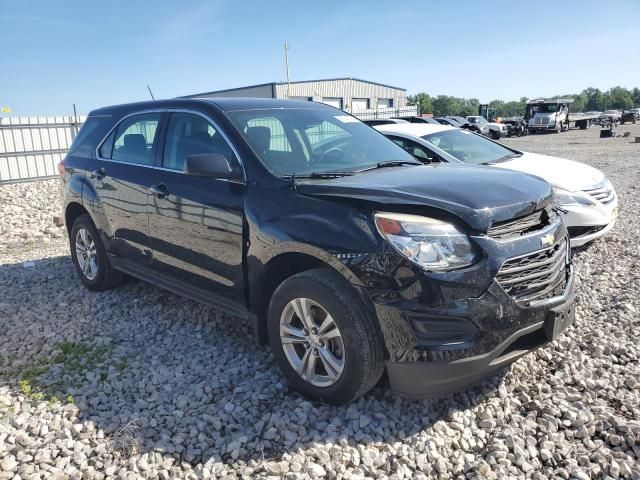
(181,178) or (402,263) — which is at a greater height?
(181,178)

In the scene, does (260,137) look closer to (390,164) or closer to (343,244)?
(390,164)

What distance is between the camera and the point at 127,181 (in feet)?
15.1

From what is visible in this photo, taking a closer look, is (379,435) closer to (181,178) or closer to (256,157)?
(256,157)

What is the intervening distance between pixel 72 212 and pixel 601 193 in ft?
19.9

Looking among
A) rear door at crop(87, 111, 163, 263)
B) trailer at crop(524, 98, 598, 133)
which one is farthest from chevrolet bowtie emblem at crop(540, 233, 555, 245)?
trailer at crop(524, 98, 598, 133)

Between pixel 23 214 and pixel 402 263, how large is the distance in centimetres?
1032

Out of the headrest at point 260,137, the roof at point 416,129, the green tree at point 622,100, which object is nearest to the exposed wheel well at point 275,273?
the headrest at point 260,137

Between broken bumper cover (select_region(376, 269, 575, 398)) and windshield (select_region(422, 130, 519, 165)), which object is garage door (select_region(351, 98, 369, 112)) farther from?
broken bumper cover (select_region(376, 269, 575, 398))

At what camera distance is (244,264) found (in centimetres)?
358

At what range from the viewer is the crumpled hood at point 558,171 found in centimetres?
633

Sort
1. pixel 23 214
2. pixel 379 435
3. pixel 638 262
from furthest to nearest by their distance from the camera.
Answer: pixel 23 214 < pixel 638 262 < pixel 379 435

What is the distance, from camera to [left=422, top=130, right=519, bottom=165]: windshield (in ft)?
24.0

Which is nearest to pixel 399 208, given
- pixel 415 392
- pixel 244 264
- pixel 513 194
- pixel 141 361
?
pixel 513 194

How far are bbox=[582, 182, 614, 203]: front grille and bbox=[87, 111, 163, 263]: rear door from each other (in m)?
4.89
